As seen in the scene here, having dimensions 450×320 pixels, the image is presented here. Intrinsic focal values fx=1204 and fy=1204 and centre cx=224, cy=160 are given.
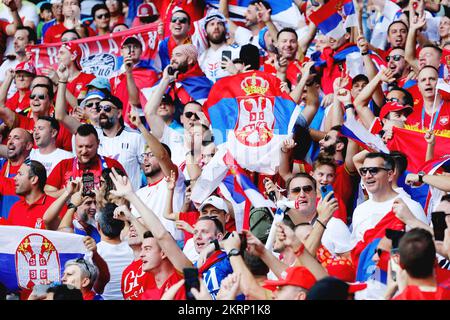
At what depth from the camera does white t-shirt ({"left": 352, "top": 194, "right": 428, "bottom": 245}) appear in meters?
8.98

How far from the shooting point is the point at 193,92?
1258cm

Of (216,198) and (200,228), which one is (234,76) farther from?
(200,228)

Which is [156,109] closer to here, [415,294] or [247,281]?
[247,281]

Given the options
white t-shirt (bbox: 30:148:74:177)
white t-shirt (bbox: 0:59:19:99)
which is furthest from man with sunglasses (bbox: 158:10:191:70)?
white t-shirt (bbox: 30:148:74:177)

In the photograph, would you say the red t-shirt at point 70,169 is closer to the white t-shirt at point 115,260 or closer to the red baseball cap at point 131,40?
the white t-shirt at point 115,260

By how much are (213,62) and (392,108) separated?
2.69 meters

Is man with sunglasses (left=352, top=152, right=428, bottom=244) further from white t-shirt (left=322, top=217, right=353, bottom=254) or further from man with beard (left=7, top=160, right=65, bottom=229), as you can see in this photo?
man with beard (left=7, top=160, right=65, bottom=229)

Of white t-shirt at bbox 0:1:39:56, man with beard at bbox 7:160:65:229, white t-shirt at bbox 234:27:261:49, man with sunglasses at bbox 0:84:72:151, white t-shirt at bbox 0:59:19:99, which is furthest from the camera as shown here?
white t-shirt at bbox 0:1:39:56

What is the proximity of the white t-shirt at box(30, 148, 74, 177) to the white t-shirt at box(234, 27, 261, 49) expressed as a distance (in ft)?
8.99

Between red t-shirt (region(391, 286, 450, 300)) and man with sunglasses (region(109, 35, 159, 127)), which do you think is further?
man with sunglasses (region(109, 35, 159, 127))

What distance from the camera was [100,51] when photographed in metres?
14.2

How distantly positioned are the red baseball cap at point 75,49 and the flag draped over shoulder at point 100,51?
7cm

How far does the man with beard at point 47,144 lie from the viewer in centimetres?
1173

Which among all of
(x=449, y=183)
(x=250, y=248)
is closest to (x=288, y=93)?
(x=449, y=183)
